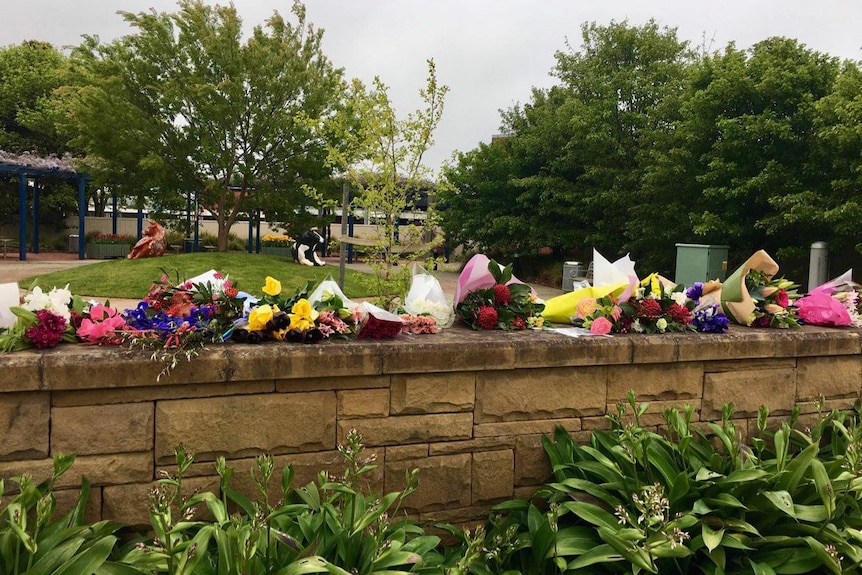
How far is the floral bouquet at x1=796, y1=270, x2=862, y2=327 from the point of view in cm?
349

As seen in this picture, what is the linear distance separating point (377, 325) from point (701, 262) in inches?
481

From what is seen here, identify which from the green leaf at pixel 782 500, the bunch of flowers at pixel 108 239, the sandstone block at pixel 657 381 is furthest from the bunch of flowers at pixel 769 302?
the bunch of flowers at pixel 108 239

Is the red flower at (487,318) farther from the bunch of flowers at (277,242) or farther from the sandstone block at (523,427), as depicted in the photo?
the bunch of flowers at (277,242)

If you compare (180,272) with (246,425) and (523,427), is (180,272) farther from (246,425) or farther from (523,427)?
(523,427)

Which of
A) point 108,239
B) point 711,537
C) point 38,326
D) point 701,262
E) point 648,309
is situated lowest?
point 711,537

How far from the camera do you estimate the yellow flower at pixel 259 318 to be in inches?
95.0

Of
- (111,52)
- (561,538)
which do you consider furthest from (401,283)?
(111,52)

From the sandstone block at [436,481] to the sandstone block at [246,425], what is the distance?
0.99 feet

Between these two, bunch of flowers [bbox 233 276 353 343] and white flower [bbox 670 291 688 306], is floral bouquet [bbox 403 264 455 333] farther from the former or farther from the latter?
white flower [bbox 670 291 688 306]

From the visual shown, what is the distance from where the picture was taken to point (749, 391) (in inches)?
122

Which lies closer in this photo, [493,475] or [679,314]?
[493,475]

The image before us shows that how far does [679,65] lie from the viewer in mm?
18891

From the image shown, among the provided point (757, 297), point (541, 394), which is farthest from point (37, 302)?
point (757, 297)

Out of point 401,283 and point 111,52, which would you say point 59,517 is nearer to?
point 401,283
